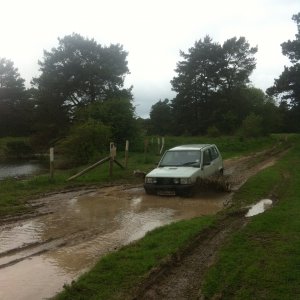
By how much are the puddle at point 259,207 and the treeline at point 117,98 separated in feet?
52.7

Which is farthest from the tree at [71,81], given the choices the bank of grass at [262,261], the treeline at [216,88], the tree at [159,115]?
the bank of grass at [262,261]

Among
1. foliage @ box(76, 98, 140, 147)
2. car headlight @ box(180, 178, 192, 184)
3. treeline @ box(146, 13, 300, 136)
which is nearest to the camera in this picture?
car headlight @ box(180, 178, 192, 184)

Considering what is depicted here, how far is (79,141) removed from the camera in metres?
27.9

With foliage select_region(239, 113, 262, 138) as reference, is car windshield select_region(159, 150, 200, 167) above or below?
below

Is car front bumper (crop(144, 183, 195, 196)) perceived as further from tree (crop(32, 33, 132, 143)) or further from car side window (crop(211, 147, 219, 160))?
tree (crop(32, 33, 132, 143))

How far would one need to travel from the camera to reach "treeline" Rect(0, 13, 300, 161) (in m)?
36.5

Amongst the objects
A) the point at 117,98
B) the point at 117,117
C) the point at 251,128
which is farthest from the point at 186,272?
the point at 251,128

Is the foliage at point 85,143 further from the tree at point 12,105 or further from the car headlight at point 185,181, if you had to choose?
the tree at point 12,105

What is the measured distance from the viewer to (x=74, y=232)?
390 inches

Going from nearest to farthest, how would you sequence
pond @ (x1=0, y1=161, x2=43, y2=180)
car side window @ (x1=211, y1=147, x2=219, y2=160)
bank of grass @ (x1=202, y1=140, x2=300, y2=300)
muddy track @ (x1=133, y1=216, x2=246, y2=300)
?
bank of grass @ (x1=202, y1=140, x2=300, y2=300) → muddy track @ (x1=133, y1=216, x2=246, y2=300) → car side window @ (x1=211, y1=147, x2=219, y2=160) → pond @ (x1=0, y1=161, x2=43, y2=180)

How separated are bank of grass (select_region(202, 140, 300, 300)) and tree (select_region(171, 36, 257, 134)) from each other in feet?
172

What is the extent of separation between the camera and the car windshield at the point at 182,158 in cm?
1587

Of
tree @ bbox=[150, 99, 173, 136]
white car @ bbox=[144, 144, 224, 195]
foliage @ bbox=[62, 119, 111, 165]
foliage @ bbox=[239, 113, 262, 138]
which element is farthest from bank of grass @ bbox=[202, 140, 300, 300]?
tree @ bbox=[150, 99, 173, 136]

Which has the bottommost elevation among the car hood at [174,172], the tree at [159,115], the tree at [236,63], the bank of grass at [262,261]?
the bank of grass at [262,261]
